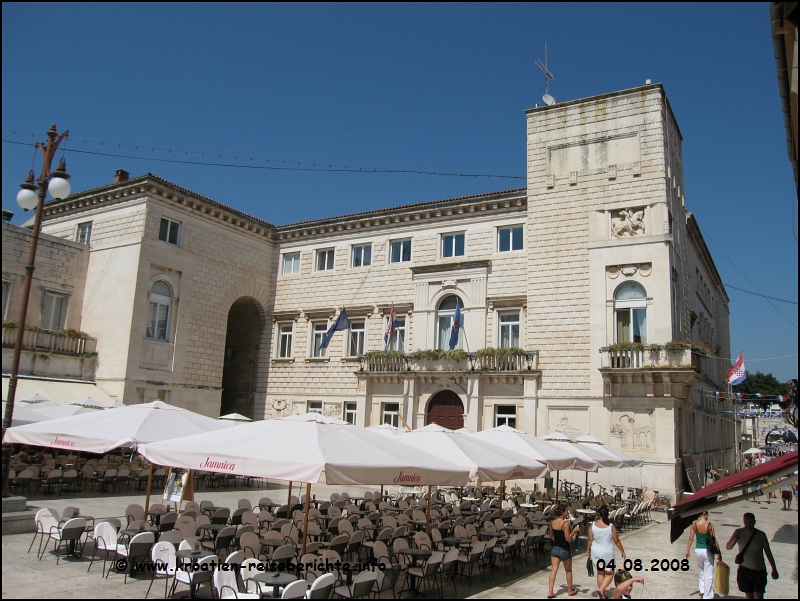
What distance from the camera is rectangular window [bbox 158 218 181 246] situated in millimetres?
29156

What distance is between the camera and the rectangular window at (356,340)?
Result: 31750 mm

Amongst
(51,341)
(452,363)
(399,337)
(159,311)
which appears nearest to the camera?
(51,341)

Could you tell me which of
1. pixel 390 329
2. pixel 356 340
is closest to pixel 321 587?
pixel 390 329

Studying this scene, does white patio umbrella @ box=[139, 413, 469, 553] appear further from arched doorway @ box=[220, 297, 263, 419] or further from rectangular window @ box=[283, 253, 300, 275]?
arched doorway @ box=[220, 297, 263, 419]

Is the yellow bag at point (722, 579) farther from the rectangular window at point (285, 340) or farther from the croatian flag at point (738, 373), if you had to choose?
the rectangular window at point (285, 340)

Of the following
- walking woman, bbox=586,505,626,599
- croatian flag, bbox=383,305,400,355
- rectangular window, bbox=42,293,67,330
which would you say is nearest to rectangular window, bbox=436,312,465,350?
croatian flag, bbox=383,305,400,355

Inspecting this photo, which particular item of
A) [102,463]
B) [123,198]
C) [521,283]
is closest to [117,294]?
[123,198]

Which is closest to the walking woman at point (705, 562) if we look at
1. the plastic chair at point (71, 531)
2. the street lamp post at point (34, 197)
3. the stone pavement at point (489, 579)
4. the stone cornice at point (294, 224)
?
the stone pavement at point (489, 579)

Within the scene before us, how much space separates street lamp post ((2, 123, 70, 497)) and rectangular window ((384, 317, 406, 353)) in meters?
20.1

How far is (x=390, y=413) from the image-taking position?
2962 cm

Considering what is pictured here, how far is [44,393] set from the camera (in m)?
24.9

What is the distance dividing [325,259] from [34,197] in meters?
22.9

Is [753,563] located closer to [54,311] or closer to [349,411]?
[349,411]

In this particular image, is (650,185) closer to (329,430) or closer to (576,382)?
(576,382)
